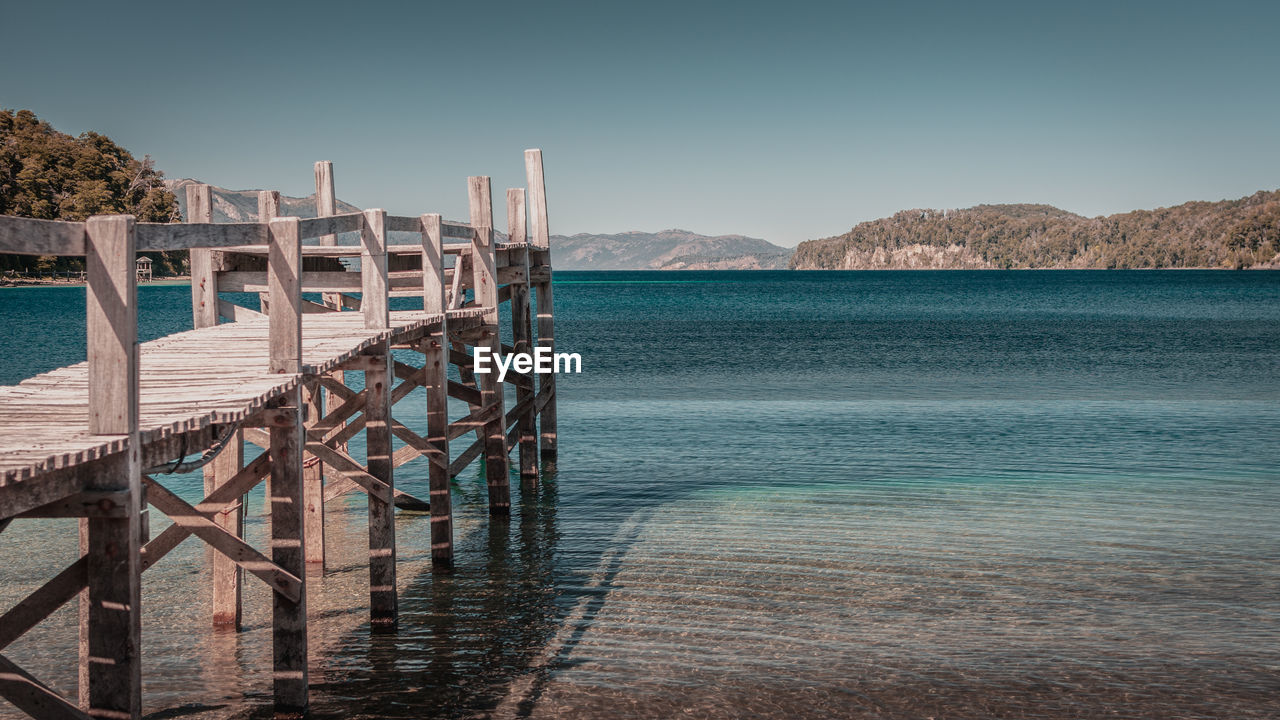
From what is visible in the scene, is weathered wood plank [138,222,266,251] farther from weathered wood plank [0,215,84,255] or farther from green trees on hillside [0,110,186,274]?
green trees on hillside [0,110,186,274]

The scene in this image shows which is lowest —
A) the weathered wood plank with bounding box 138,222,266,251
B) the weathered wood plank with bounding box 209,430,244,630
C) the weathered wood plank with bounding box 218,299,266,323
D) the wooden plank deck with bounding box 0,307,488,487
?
the weathered wood plank with bounding box 209,430,244,630

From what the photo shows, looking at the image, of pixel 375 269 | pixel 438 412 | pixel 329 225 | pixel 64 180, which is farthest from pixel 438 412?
pixel 64 180

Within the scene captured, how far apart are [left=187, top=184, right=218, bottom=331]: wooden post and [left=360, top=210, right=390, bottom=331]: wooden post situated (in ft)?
7.08

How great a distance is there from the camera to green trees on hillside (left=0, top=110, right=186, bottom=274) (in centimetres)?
8906

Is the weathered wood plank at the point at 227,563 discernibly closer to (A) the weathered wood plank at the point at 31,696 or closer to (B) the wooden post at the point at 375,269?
(B) the wooden post at the point at 375,269

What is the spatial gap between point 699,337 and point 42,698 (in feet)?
155

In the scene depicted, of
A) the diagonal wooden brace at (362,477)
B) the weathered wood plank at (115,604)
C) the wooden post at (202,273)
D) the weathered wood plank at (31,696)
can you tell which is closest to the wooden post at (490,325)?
the wooden post at (202,273)

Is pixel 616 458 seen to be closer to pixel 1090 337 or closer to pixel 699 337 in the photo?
pixel 699 337

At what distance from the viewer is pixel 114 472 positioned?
13.2 ft

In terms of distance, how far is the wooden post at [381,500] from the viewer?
27.1ft

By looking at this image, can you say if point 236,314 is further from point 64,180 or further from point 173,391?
point 64,180

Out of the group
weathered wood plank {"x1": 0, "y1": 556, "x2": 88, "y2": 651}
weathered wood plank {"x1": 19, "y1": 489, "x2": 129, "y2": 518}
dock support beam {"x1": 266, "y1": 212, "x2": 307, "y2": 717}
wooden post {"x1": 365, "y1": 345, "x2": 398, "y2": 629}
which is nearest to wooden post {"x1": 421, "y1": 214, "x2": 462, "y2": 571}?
wooden post {"x1": 365, "y1": 345, "x2": 398, "y2": 629}

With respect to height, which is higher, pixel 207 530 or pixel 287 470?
pixel 287 470

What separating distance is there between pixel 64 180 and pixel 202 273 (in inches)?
4104
